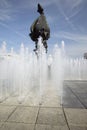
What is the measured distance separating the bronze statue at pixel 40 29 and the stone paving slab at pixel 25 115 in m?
13.9

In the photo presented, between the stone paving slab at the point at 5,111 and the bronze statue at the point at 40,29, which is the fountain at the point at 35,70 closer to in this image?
the bronze statue at the point at 40,29

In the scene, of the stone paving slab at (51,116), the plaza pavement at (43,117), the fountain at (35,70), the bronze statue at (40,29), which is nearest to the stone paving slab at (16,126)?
the plaza pavement at (43,117)

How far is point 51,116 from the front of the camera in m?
5.38

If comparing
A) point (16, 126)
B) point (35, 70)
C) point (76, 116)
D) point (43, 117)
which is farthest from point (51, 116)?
point (35, 70)

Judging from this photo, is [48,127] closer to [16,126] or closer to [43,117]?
[43,117]

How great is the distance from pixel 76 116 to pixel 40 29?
15.7 meters

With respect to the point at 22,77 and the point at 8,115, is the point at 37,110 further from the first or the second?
the point at 22,77

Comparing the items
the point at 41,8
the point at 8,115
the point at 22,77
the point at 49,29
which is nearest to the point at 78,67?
the point at 49,29

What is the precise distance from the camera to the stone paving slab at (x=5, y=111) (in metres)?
5.22

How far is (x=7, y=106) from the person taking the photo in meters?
6.57

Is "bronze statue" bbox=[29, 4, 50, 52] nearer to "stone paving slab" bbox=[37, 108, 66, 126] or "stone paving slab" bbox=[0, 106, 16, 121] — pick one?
"stone paving slab" bbox=[0, 106, 16, 121]

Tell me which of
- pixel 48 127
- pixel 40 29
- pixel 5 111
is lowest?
pixel 48 127

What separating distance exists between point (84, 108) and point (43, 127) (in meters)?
2.58

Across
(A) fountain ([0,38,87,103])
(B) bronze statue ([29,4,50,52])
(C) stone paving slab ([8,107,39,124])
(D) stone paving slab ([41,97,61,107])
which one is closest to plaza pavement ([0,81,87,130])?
(C) stone paving slab ([8,107,39,124])
